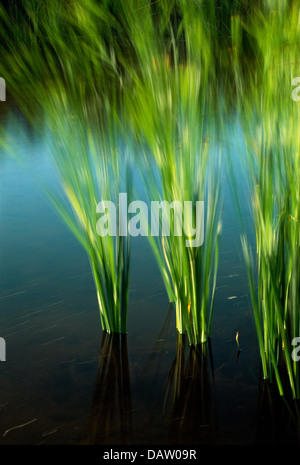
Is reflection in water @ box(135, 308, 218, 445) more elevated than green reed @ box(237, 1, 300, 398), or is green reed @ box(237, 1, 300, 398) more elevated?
green reed @ box(237, 1, 300, 398)

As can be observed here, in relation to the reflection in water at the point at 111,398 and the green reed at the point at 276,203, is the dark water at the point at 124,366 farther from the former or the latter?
the green reed at the point at 276,203

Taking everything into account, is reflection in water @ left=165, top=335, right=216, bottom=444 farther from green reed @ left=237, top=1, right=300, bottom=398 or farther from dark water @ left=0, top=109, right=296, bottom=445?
green reed @ left=237, top=1, right=300, bottom=398

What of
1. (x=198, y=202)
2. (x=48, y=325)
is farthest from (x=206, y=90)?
(x=48, y=325)

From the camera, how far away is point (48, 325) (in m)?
1.61

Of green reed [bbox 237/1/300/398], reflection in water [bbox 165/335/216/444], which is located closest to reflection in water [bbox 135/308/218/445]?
reflection in water [bbox 165/335/216/444]

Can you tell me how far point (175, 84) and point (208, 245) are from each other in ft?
1.30

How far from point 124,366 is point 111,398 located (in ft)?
0.42

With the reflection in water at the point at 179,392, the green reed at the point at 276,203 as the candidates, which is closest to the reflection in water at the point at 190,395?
the reflection in water at the point at 179,392

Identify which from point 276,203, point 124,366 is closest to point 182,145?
point 276,203

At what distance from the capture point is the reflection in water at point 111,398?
1.22 m

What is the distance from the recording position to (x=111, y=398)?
4.40 ft

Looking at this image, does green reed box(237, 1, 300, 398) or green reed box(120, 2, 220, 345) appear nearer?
green reed box(237, 1, 300, 398)

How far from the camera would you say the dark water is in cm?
123

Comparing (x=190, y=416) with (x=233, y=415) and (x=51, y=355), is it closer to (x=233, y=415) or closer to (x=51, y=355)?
(x=233, y=415)
